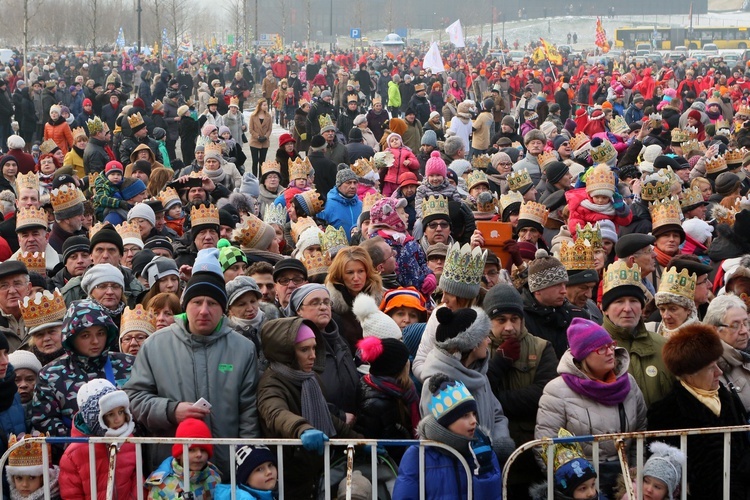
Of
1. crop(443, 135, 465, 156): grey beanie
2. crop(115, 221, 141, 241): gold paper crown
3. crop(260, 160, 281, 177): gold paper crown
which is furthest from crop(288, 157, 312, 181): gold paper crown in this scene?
crop(115, 221, 141, 241): gold paper crown

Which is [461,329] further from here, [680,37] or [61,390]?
[680,37]

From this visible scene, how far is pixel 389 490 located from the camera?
5723 mm

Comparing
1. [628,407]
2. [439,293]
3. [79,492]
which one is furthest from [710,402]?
[79,492]

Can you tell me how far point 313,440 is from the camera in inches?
210

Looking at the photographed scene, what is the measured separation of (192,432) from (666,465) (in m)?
2.32

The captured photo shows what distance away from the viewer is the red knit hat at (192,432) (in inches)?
213

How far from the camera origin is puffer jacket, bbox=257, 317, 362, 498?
5559 mm

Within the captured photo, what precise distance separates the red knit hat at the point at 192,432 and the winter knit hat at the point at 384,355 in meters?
1.00

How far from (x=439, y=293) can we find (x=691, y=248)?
295 cm

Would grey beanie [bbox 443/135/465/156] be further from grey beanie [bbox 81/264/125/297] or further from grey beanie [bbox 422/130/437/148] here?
grey beanie [bbox 81/264/125/297]

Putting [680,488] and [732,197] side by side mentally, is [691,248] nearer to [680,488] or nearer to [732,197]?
[732,197]

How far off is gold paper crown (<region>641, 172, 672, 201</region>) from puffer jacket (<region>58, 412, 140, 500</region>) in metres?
6.93

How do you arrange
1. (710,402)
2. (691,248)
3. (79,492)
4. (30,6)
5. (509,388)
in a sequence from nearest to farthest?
(79,492) → (710,402) → (509,388) → (691,248) → (30,6)

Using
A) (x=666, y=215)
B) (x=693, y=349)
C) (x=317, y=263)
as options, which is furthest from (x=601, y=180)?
(x=693, y=349)
